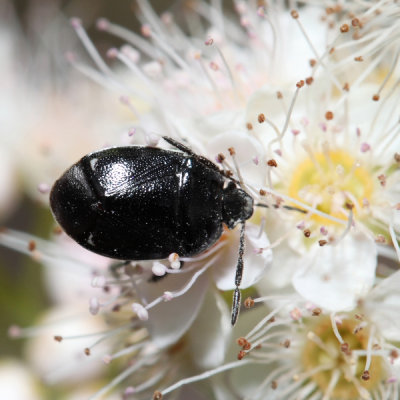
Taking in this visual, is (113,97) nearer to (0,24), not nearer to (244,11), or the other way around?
(0,24)

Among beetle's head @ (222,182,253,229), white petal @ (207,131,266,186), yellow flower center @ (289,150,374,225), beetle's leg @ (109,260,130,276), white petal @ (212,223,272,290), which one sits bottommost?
beetle's leg @ (109,260,130,276)

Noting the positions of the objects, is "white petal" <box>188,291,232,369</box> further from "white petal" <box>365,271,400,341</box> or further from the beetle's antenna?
"white petal" <box>365,271,400,341</box>

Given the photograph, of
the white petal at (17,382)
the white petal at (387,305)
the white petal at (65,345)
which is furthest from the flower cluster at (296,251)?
the white petal at (17,382)

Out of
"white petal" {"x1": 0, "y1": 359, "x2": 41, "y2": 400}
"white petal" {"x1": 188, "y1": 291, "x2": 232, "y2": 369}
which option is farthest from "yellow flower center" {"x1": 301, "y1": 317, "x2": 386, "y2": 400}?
"white petal" {"x1": 0, "y1": 359, "x2": 41, "y2": 400}

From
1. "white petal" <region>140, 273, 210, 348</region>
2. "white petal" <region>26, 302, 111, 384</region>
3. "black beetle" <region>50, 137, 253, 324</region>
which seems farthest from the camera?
"white petal" <region>26, 302, 111, 384</region>

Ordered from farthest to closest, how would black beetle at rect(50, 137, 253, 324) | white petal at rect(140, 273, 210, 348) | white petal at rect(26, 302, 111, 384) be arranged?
white petal at rect(26, 302, 111, 384), white petal at rect(140, 273, 210, 348), black beetle at rect(50, 137, 253, 324)

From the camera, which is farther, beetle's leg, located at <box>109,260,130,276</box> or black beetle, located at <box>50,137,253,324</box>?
beetle's leg, located at <box>109,260,130,276</box>

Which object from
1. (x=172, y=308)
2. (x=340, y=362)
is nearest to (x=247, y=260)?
(x=172, y=308)
